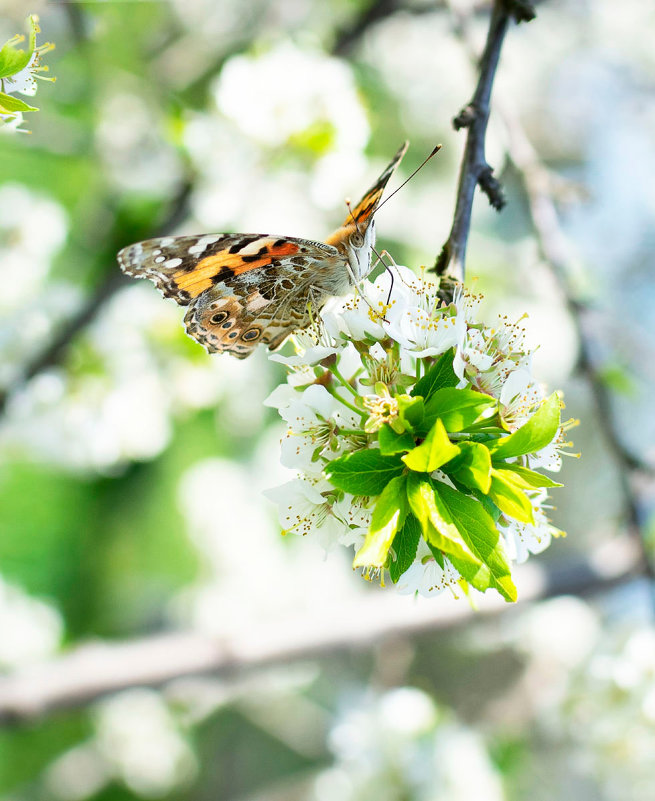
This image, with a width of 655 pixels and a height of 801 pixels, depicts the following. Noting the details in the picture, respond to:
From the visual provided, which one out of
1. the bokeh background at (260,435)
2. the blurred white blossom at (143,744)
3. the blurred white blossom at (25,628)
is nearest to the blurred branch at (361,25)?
the bokeh background at (260,435)

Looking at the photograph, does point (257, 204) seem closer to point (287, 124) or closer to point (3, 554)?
point (287, 124)

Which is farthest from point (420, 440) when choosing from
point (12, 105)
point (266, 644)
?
point (266, 644)

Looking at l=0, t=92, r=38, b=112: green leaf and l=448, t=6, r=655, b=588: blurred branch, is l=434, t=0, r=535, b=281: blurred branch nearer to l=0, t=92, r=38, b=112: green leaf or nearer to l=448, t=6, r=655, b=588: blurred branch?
l=448, t=6, r=655, b=588: blurred branch

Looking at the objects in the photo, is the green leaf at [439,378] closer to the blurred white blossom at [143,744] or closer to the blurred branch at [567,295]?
the blurred branch at [567,295]

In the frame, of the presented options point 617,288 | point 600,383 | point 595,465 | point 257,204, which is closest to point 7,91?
point 600,383

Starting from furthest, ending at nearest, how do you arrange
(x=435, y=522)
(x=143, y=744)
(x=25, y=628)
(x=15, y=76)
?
(x=143, y=744), (x=25, y=628), (x=15, y=76), (x=435, y=522)

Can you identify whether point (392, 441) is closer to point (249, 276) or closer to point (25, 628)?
point (249, 276)

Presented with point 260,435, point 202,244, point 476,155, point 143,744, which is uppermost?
point 476,155

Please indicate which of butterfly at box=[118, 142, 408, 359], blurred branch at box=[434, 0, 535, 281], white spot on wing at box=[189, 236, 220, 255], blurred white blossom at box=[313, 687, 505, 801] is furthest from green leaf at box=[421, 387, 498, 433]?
blurred white blossom at box=[313, 687, 505, 801]
